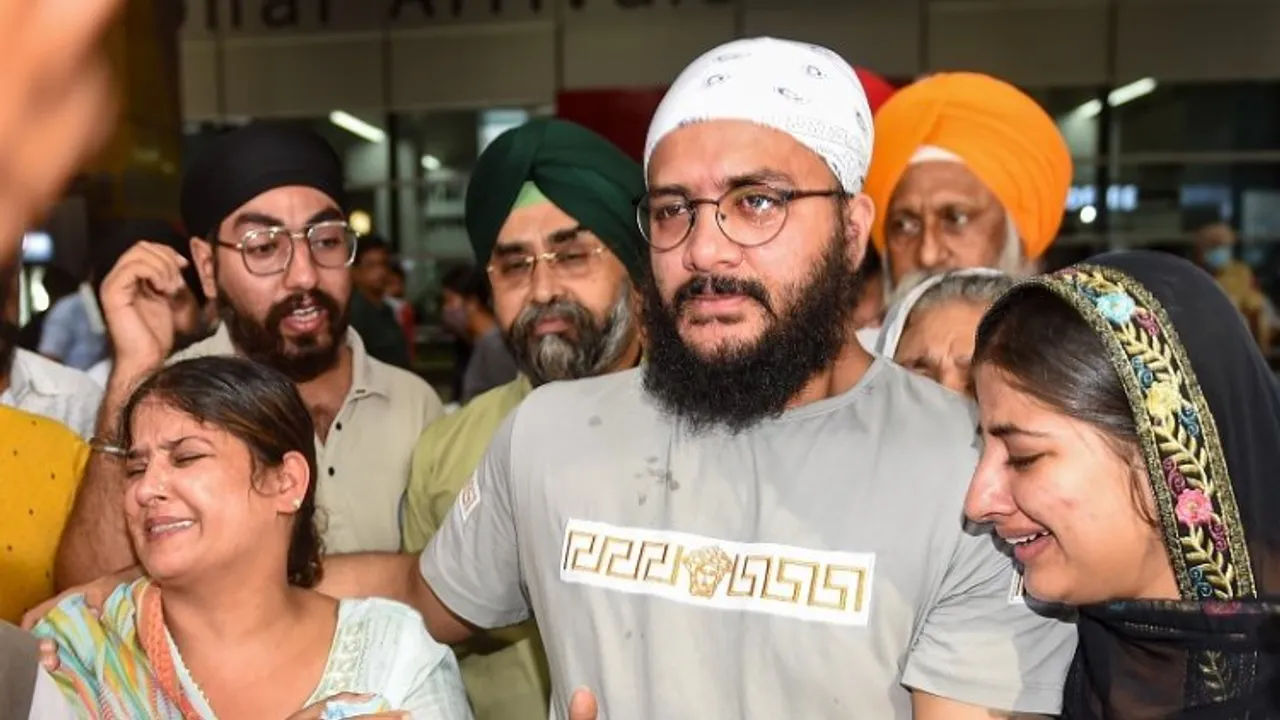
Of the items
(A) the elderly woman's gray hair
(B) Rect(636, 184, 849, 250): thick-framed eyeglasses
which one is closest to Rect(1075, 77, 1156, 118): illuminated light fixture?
(A) the elderly woman's gray hair

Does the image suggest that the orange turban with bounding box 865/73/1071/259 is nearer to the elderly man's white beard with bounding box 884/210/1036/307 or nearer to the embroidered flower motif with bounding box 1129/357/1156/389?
the elderly man's white beard with bounding box 884/210/1036/307

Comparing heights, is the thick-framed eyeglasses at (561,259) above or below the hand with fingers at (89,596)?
above

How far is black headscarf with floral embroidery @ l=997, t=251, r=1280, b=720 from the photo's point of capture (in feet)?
3.76

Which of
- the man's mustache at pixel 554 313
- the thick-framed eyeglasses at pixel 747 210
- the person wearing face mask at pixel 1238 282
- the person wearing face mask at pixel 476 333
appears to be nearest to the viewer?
the thick-framed eyeglasses at pixel 747 210

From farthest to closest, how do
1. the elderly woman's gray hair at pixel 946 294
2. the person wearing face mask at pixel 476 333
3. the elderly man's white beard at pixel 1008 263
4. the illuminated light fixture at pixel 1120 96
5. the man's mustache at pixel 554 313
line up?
1. the illuminated light fixture at pixel 1120 96
2. the person wearing face mask at pixel 476 333
3. the elderly man's white beard at pixel 1008 263
4. the man's mustache at pixel 554 313
5. the elderly woman's gray hair at pixel 946 294

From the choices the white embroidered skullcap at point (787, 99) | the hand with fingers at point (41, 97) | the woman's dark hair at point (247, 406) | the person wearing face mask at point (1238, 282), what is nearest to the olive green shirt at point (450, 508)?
the woman's dark hair at point (247, 406)

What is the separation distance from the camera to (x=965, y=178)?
9.05 feet

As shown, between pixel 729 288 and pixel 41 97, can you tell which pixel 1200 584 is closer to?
pixel 729 288

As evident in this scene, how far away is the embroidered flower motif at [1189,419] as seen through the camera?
114cm

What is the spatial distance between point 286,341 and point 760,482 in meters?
1.27

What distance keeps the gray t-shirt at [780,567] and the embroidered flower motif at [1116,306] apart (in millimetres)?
321

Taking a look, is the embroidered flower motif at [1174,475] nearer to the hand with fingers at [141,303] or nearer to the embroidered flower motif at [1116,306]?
the embroidered flower motif at [1116,306]

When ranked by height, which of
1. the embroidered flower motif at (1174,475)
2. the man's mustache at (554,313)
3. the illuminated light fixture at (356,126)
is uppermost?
the illuminated light fixture at (356,126)

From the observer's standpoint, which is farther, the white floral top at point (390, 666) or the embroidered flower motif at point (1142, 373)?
the white floral top at point (390, 666)
